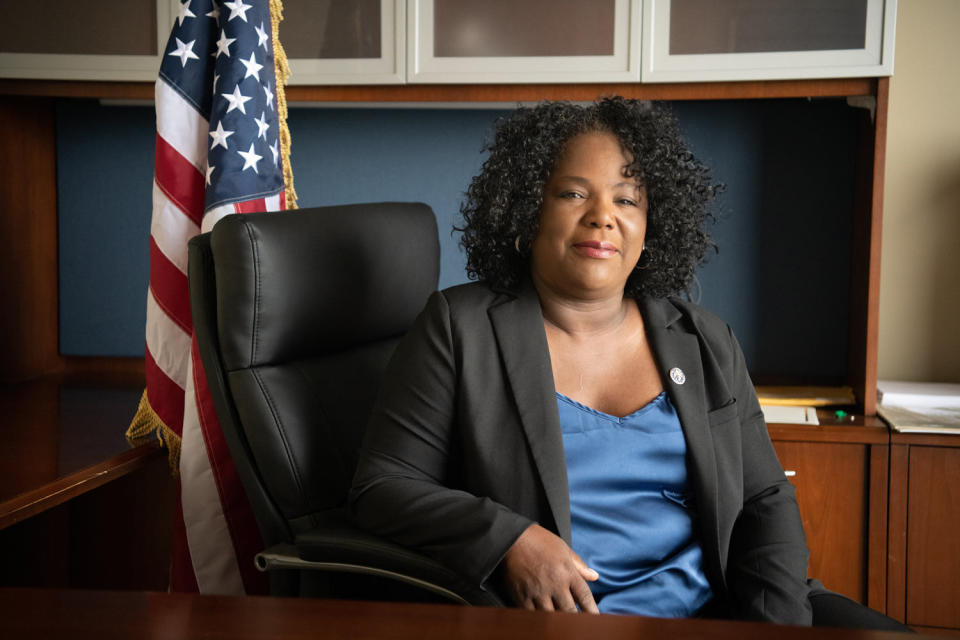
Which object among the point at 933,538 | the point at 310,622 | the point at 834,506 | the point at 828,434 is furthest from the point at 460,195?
the point at 310,622

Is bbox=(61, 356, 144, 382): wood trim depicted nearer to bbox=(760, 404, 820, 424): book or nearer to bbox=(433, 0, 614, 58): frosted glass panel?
bbox=(433, 0, 614, 58): frosted glass panel

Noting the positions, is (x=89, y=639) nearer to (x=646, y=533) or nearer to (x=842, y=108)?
(x=646, y=533)

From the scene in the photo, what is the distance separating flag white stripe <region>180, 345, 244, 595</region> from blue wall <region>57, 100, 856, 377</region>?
1.24m

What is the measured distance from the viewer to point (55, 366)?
9.16ft

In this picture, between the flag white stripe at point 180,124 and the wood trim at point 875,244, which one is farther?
the wood trim at point 875,244

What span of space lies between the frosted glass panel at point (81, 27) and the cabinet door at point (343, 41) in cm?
40

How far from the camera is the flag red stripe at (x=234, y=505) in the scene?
1.67m

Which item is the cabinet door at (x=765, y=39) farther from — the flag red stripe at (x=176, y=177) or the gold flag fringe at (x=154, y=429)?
the gold flag fringe at (x=154, y=429)

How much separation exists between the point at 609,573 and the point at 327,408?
589 millimetres

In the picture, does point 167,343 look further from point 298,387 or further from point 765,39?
point 765,39

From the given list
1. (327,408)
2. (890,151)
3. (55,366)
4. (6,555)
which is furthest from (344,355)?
(890,151)

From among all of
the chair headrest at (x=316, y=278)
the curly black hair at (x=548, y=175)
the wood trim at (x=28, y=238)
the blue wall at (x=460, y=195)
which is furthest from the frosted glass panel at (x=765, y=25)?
the wood trim at (x=28, y=238)

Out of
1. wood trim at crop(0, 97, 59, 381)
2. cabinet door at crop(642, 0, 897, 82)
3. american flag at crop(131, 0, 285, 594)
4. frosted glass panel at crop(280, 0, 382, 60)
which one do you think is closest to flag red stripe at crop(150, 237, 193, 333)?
american flag at crop(131, 0, 285, 594)

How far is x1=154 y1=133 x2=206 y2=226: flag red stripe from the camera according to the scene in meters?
1.83
